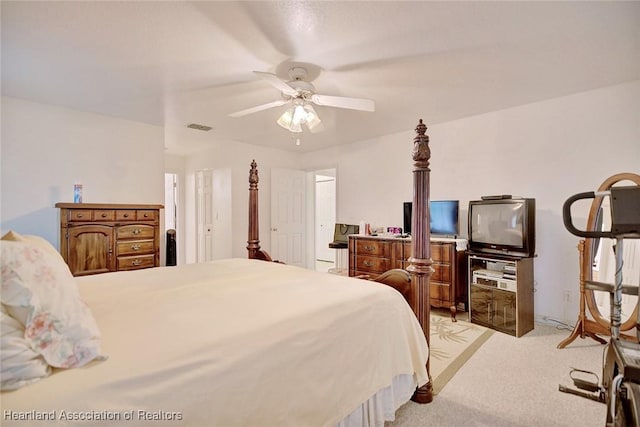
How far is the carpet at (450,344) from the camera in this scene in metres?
2.27

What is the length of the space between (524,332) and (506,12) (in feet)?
9.37

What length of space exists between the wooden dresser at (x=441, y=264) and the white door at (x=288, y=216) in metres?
2.06

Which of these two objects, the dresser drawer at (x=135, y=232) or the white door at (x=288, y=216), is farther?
the white door at (x=288, y=216)

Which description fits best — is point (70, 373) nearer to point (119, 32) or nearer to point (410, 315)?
point (410, 315)

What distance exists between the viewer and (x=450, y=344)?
2.78m

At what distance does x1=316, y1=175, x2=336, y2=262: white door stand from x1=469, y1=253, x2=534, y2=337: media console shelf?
4896mm

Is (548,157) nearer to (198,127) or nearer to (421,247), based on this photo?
(421,247)

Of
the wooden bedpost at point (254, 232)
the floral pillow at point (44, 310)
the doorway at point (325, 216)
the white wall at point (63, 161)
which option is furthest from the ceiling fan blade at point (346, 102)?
the doorway at point (325, 216)

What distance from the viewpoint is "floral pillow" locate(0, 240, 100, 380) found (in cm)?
81

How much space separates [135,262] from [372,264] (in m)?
2.98

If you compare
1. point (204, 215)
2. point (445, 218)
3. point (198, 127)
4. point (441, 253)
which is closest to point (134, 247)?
point (198, 127)

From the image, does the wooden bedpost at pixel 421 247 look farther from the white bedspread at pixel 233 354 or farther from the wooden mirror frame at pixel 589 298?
the wooden mirror frame at pixel 589 298

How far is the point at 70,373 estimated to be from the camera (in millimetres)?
825

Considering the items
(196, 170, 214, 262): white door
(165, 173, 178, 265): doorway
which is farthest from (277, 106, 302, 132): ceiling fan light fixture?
(165, 173, 178, 265): doorway
